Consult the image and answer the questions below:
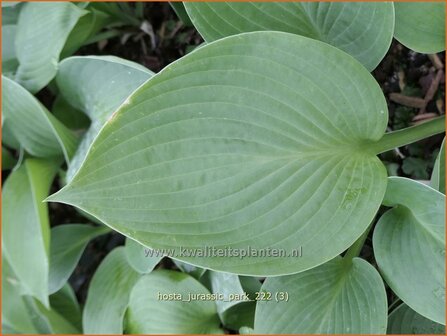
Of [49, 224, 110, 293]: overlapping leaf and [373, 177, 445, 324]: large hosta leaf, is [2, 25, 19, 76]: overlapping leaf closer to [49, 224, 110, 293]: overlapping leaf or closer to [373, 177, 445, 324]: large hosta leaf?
[49, 224, 110, 293]: overlapping leaf

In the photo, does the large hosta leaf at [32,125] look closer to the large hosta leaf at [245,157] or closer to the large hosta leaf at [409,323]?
the large hosta leaf at [245,157]

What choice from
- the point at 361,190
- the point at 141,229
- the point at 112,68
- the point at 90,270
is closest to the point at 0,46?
the point at 112,68

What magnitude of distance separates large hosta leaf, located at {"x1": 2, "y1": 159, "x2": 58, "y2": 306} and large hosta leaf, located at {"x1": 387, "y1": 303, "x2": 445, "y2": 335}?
Result: 1.64ft

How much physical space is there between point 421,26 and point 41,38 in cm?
57

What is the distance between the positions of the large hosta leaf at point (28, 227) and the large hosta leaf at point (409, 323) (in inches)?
19.7

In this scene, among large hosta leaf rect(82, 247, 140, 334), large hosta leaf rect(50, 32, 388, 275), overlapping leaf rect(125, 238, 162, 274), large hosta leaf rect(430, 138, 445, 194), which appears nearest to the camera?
large hosta leaf rect(50, 32, 388, 275)

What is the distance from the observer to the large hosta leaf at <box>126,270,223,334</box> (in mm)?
761

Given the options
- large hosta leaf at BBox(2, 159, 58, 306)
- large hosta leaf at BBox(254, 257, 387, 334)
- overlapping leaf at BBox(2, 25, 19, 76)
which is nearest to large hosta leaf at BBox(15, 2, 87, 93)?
overlapping leaf at BBox(2, 25, 19, 76)

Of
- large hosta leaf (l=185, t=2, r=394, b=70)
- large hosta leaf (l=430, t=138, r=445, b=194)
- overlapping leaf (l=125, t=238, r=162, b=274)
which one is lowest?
overlapping leaf (l=125, t=238, r=162, b=274)

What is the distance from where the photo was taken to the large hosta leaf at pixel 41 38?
0.80 metres

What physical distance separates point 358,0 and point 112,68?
1.13 feet

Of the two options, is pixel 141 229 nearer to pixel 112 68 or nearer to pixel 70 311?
pixel 112 68

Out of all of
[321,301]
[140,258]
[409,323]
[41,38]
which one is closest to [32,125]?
[41,38]

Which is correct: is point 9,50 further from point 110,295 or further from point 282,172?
point 282,172
